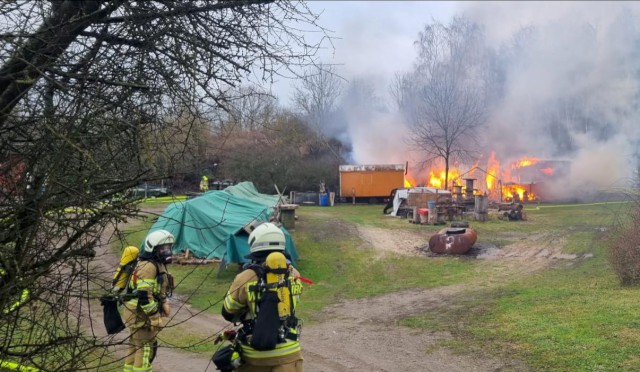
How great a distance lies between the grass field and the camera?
22.5ft

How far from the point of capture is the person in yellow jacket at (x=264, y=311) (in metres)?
4.20

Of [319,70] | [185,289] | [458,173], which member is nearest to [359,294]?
[185,289]

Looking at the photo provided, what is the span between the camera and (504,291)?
37.2 feet

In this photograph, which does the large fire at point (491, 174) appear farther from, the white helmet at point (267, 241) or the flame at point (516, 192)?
the white helmet at point (267, 241)

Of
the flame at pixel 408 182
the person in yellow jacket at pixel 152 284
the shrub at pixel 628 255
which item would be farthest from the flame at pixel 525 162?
the person in yellow jacket at pixel 152 284

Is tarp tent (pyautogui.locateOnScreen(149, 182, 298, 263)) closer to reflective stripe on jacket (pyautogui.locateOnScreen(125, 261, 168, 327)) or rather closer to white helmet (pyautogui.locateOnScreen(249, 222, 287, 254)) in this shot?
reflective stripe on jacket (pyautogui.locateOnScreen(125, 261, 168, 327))

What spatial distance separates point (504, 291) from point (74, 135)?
10627 mm

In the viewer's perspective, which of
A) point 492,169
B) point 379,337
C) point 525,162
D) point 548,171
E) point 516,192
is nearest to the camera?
point 379,337

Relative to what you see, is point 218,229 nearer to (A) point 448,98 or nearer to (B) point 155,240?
(B) point 155,240

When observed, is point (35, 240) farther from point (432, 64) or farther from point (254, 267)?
point (432, 64)

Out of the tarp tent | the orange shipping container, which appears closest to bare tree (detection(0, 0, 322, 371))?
the tarp tent

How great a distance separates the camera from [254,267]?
4.44 metres

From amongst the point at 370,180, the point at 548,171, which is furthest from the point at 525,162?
the point at 370,180

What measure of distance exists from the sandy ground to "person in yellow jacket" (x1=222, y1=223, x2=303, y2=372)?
1.39 feet
